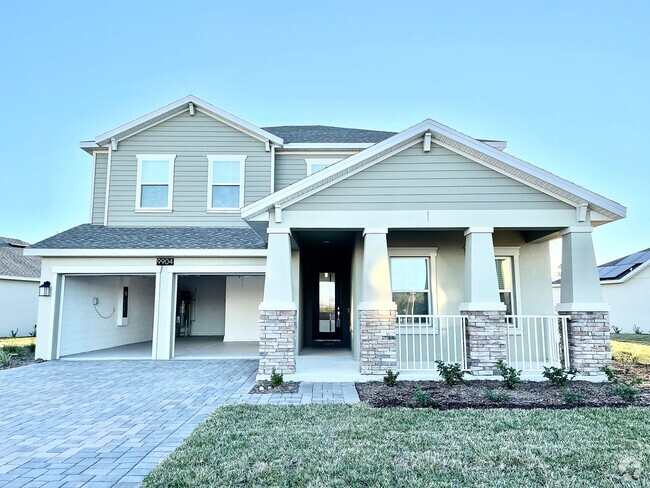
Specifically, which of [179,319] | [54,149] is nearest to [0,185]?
[54,149]

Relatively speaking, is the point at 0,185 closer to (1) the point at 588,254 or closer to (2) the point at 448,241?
(2) the point at 448,241

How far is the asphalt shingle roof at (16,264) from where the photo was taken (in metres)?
18.2

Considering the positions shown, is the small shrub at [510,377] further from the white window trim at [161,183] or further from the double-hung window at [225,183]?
the white window trim at [161,183]

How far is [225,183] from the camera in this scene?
13.1 metres

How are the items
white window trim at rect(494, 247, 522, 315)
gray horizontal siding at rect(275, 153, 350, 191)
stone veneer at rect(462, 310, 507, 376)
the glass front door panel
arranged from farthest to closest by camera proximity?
1. the glass front door panel
2. gray horizontal siding at rect(275, 153, 350, 191)
3. white window trim at rect(494, 247, 522, 315)
4. stone veneer at rect(462, 310, 507, 376)

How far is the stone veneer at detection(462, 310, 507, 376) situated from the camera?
795 cm

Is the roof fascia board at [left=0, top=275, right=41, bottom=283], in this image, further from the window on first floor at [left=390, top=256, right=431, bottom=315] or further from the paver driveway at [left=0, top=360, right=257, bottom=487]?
the window on first floor at [left=390, top=256, right=431, bottom=315]

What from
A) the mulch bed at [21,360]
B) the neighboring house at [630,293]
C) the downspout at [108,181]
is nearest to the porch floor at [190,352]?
the mulch bed at [21,360]

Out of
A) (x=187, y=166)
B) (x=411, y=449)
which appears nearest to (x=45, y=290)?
(x=187, y=166)

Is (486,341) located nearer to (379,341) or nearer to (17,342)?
(379,341)

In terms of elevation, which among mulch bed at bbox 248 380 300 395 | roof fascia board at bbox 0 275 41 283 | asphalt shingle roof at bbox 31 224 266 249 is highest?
asphalt shingle roof at bbox 31 224 266 249

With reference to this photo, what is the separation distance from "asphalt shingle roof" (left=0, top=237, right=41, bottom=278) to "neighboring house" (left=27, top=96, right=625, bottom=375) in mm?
6501

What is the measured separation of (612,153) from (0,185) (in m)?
38.5

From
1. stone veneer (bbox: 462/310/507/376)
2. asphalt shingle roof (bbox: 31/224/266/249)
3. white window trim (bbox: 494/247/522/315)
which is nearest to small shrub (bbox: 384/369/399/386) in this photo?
stone veneer (bbox: 462/310/507/376)
